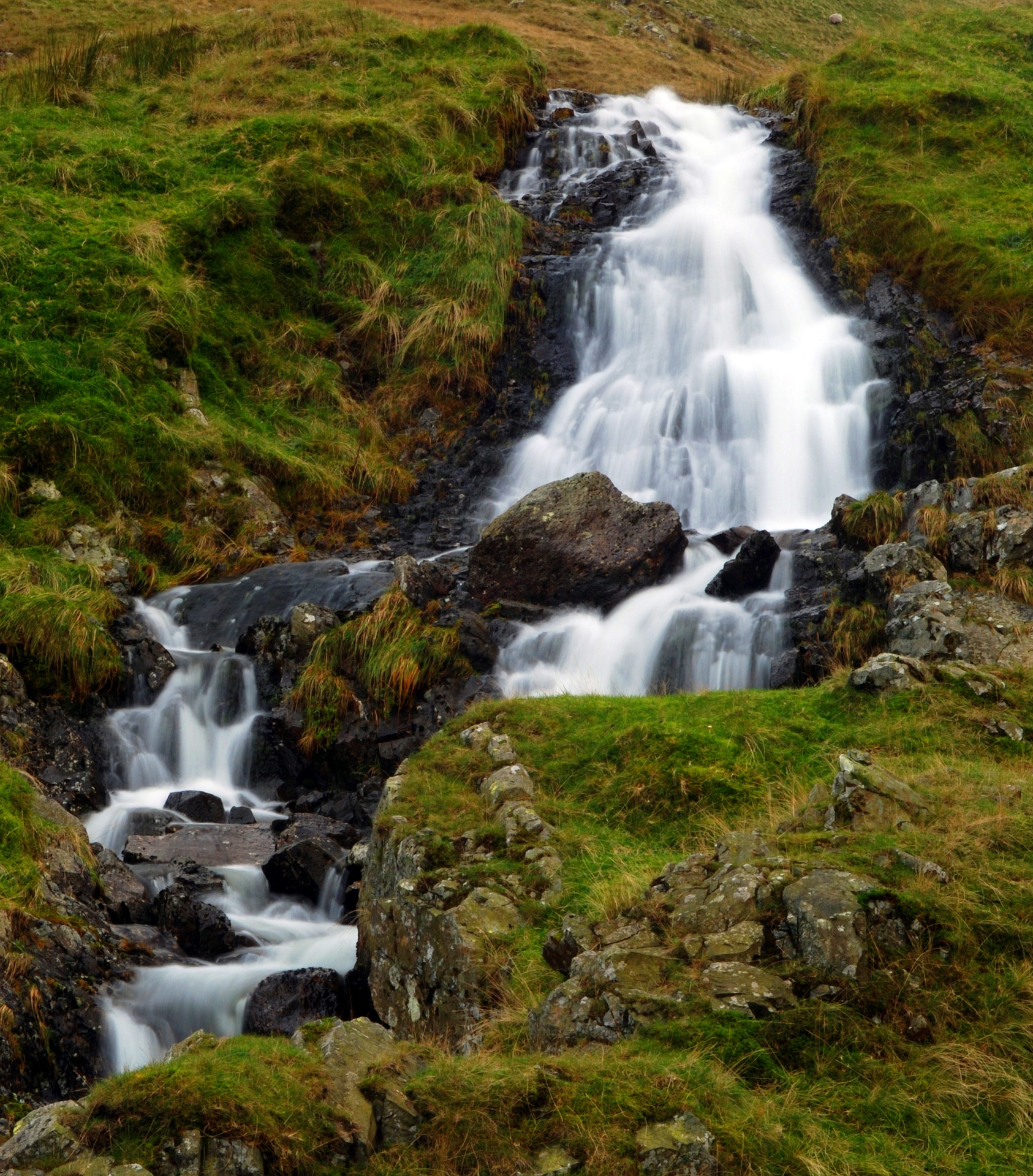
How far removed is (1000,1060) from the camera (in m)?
3.89

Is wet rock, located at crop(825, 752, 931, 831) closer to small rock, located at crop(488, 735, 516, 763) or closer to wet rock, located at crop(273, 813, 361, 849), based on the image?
small rock, located at crop(488, 735, 516, 763)

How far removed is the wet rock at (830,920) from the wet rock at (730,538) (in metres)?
8.38

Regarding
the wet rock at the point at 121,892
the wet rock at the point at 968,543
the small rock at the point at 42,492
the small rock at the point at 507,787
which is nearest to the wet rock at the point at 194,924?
the wet rock at the point at 121,892

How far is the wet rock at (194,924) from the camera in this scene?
7.84 m

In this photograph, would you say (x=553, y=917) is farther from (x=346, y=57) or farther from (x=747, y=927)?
(x=346, y=57)

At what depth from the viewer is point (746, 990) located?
4.26m

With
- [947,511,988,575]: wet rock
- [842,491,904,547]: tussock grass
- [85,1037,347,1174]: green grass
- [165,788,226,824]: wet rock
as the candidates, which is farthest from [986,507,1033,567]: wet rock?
[85,1037,347,1174]: green grass

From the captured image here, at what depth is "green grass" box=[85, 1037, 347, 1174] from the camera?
361cm

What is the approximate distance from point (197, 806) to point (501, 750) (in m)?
3.70

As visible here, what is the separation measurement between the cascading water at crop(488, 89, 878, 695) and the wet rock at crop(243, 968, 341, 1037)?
13.9ft

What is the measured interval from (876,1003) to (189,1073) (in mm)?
2600

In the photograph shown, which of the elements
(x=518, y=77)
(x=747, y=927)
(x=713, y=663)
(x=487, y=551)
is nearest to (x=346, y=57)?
(x=518, y=77)

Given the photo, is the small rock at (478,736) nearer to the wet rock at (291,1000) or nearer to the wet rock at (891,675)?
the wet rock at (291,1000)

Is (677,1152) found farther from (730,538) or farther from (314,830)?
(730,538)
